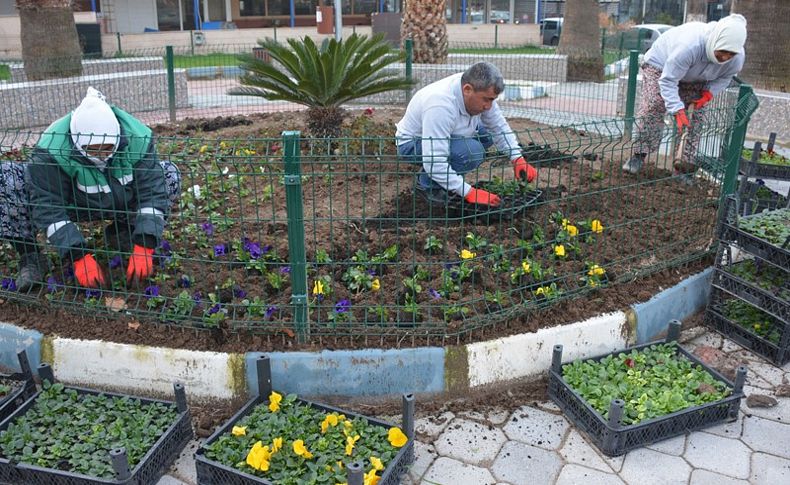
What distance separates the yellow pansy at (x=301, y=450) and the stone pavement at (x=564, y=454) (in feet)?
1.40

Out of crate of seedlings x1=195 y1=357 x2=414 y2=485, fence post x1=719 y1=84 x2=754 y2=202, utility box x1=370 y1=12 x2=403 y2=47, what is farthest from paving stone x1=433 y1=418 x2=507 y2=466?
utility box x1=370 y1=12 x2=403 y2=47

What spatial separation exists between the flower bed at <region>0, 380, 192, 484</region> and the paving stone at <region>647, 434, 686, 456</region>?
6.85 feet

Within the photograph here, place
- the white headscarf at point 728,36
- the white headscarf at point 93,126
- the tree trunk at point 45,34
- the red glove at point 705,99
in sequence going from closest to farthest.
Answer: the white headscarf at point 93,126 < the white headscarf at point 728,36 < the red glove at point 705,99 < the tree trunk at point 45,34

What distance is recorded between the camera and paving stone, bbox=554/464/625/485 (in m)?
2.82

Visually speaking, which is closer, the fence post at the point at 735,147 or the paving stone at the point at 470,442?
the paving stone at the point at 470,442

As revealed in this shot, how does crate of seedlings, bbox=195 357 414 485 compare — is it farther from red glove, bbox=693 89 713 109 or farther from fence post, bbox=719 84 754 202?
red glove, bbox=693 89 713 109

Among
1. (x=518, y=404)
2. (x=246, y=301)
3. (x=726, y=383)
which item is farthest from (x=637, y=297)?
(x=246, y=301)

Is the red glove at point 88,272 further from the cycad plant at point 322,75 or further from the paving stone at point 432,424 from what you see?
the cycad plant at point 322,75

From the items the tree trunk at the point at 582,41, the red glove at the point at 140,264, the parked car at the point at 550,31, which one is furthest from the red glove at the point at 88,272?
the parked car at the point at 550,31

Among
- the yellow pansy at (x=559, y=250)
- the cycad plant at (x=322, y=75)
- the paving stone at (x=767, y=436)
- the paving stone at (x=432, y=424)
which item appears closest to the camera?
the paving stone at (x=767, y=436)

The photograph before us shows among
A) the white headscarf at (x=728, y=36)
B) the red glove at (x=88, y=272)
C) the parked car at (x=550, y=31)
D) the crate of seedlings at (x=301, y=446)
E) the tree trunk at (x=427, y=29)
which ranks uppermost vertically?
the parked car at (x=550, y=31)

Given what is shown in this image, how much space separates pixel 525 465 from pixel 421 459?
44cm

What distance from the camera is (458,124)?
435 centimetres

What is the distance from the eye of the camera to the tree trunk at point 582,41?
14305mm
